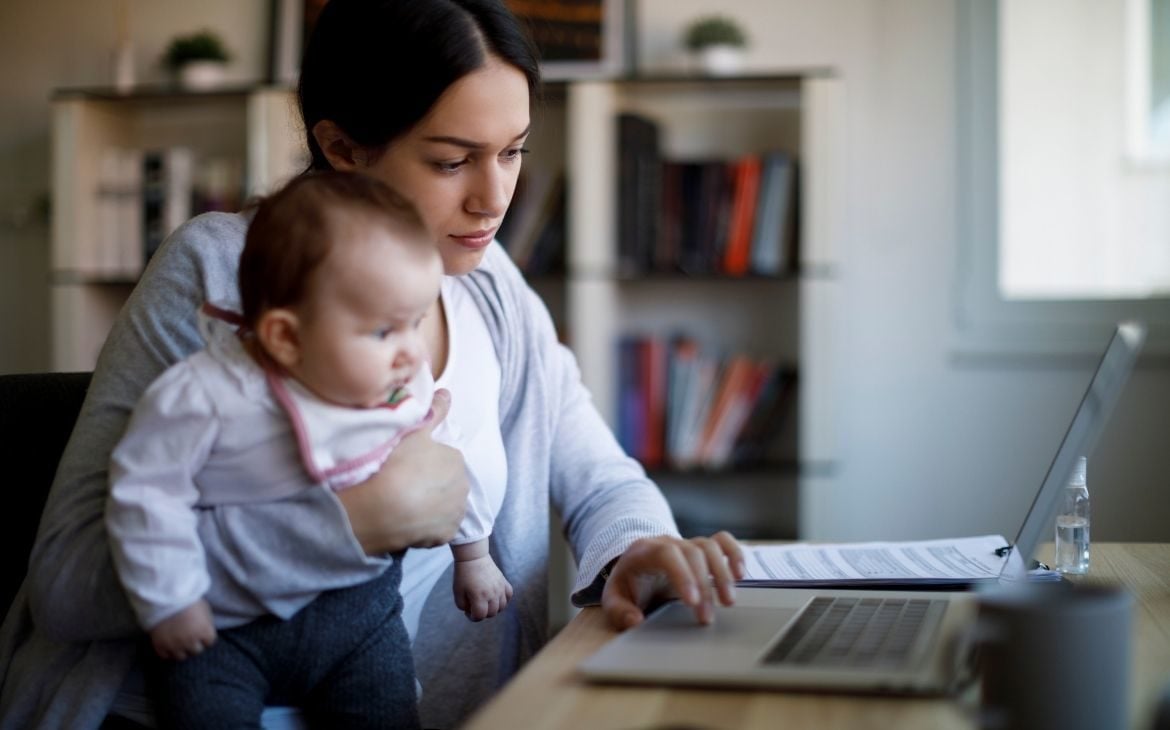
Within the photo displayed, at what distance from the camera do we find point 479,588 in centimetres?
128

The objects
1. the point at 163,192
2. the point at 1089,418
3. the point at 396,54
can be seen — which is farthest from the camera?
the point at 163,192

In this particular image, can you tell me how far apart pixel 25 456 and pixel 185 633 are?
40 cm

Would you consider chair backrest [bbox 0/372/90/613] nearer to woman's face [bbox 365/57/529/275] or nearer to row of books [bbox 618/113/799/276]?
woman's face [bbox 365/57/529/275]

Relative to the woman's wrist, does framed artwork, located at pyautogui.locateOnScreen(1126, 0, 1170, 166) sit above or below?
above

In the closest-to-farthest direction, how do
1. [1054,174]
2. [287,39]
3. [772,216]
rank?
[772,216]
[1054,174]
[287,39]

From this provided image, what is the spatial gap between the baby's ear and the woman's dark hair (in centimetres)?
41

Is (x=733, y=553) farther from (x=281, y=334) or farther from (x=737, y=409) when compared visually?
(x=737, y=409)

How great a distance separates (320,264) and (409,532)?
25 centimetres

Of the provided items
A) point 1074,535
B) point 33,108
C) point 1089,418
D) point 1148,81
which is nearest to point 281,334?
point 1089,418

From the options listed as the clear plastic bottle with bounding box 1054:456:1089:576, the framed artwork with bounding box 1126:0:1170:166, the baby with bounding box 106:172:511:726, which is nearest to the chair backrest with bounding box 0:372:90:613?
the baby with bounding box 106:172:511:726

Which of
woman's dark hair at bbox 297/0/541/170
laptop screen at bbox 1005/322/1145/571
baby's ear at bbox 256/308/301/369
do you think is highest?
woman's dark hair at bbox 297/0/541/170

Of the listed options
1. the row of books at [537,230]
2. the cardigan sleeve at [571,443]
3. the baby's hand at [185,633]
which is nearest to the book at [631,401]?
the row of books at [537,230]

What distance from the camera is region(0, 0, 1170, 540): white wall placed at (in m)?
3.37

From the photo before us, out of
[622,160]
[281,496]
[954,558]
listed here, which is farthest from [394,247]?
[622,160]
